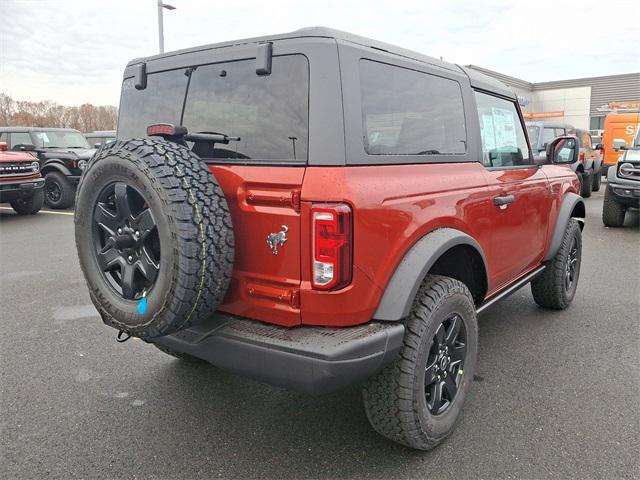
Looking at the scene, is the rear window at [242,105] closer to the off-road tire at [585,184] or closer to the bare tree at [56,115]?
the off-road tire at [585,184]

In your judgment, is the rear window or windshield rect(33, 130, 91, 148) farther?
windshield rect(33, 130, 91, 148)

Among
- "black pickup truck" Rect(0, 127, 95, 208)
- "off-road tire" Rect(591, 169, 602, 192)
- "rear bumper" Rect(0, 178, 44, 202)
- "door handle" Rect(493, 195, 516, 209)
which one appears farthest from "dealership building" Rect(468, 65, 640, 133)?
"door handle" Rect(493, 195, 516, 209)

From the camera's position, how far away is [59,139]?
12.6 m

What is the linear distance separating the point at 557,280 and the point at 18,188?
398 inches

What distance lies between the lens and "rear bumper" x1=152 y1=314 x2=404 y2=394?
2.00 metres

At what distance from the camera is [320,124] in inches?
83.0

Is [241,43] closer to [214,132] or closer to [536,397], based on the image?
[214,132]

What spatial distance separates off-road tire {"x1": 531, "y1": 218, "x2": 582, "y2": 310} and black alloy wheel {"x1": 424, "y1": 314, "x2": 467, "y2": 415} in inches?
70.1

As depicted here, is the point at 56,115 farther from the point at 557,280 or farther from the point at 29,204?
the point at 557,280

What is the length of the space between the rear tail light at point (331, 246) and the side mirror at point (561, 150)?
2693mm

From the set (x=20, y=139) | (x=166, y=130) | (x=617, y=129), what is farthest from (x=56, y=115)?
(x=166, y=130)

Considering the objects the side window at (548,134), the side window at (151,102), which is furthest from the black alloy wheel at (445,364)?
the side window at (548,134)

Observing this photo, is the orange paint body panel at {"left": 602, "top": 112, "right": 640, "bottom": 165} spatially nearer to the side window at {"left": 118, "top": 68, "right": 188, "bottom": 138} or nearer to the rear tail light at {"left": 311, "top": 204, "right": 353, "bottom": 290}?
the side window at {"left": 118, "top": 68, "right": 188, "bottom": 138}

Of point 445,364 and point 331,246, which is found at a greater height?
point 331,246
